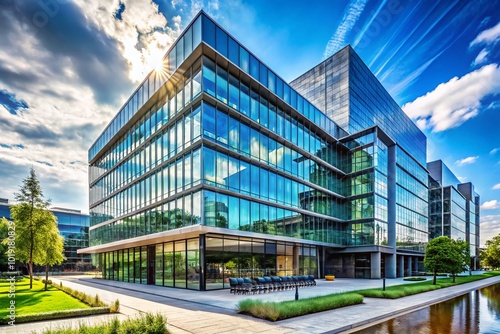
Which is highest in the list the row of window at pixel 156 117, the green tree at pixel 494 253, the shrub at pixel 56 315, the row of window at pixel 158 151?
the row of window at pixel 156 117

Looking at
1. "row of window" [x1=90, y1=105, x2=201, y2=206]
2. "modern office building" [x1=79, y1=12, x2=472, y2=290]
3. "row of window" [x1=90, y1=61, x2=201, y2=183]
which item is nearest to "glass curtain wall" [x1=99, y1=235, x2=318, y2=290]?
A: "modern office building" [x1=79, y1=12, x2=472, y2=290]

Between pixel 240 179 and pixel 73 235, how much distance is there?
184 ft

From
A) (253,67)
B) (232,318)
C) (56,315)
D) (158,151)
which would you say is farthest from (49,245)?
(253,67)

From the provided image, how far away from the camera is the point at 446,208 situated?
234 feet

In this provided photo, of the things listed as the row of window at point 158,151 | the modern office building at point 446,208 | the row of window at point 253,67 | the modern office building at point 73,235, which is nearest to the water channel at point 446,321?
the row of window at point 158,151

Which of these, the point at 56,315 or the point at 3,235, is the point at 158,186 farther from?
the point at 3,235

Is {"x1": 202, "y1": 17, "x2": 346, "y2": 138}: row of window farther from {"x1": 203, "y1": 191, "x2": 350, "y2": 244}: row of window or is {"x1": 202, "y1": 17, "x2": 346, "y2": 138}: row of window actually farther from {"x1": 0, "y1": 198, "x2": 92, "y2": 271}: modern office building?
{"x1": 0, "y1": 198, "x2": 92, "y2": 271}: modern office building

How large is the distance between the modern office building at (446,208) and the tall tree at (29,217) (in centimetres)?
6846

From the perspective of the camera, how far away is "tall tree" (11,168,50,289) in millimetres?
25422

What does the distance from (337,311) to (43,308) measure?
13.9 metres

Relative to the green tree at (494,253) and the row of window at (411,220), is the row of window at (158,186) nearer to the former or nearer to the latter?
the row of window at (411,220)

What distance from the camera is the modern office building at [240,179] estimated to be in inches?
949

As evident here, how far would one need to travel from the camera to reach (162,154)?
28.8 m

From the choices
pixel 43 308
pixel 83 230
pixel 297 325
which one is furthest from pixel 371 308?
pixel 83 230
